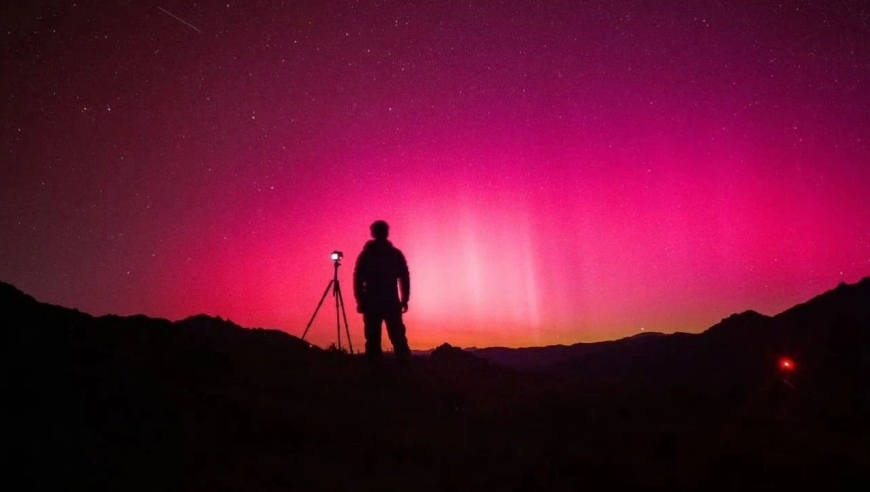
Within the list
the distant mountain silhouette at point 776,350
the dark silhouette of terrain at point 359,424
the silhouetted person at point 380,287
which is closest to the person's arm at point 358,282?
the silhouetted person at point 380,287

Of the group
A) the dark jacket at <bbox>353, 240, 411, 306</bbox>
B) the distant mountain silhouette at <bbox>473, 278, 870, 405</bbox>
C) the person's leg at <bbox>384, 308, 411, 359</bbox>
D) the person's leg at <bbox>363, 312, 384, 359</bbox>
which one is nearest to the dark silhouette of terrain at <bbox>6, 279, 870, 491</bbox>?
the distant mountain silhouette at <bbox>473, 278, 870, 405</bbox>

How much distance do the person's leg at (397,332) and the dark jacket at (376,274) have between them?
232mm

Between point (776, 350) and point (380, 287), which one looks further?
point (776, 350)

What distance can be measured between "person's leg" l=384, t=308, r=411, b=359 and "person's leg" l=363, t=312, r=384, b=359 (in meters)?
0.16

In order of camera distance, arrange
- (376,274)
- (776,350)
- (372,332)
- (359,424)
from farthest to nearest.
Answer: (776,350)
(372,332)
(376,274)
(359,424)

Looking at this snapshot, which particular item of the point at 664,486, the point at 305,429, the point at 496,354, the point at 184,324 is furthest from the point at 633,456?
the point at 496,354

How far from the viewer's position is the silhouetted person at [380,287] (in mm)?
8852

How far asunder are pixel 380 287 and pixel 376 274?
222mm

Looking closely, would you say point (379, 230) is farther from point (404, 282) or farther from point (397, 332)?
point (397, 332)

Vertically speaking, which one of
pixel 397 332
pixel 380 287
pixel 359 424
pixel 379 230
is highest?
pixel 379 230

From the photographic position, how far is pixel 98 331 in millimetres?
7305

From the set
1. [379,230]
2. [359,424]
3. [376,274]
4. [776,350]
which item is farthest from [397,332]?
[776,350]

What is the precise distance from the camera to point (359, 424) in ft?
18.8

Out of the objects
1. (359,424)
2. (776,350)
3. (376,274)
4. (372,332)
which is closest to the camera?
(359,424)
